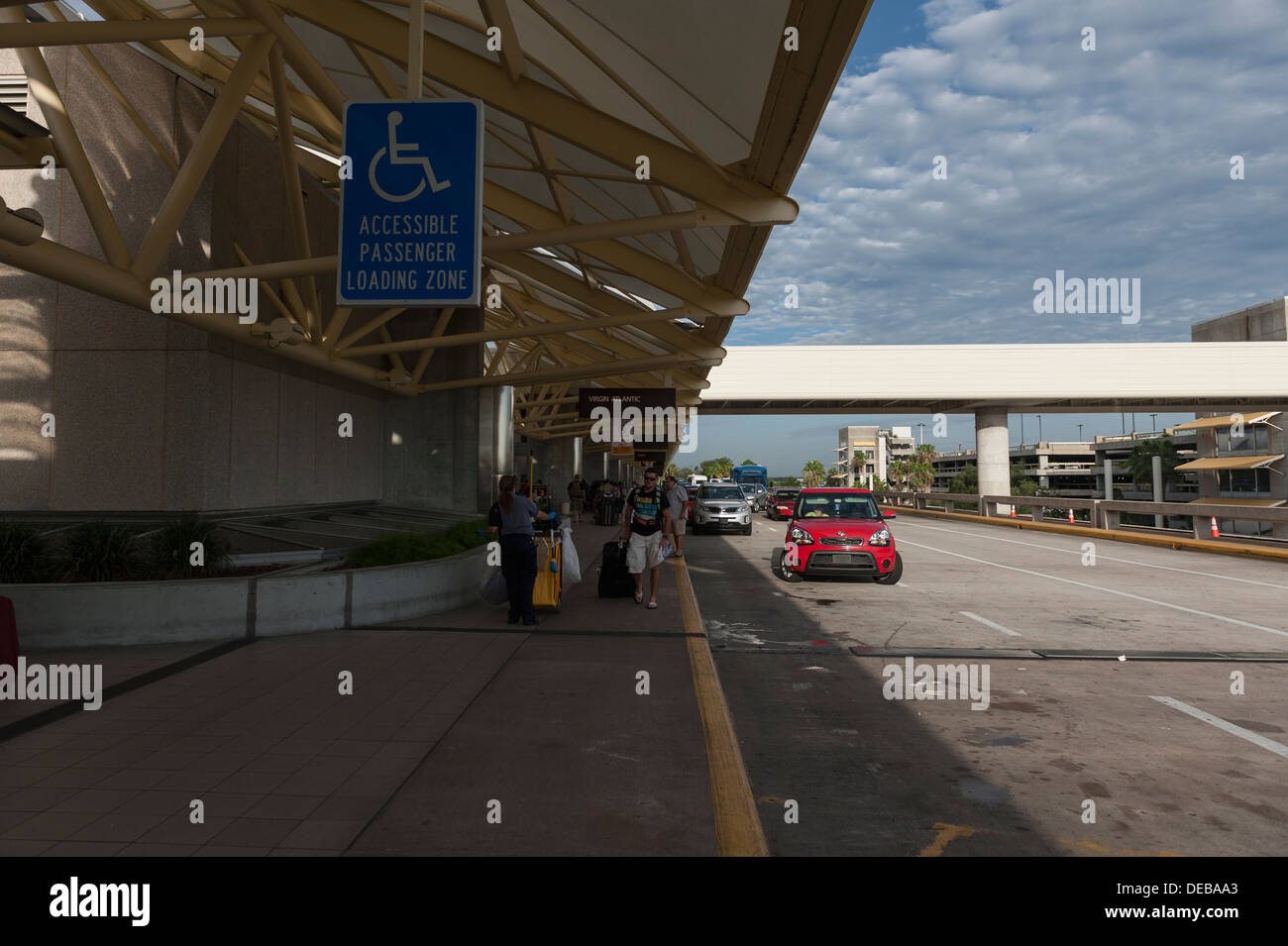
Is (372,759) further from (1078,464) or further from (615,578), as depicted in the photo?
(1078,464)

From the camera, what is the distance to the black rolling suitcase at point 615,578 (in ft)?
36.5

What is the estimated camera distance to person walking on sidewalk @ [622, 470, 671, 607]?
10.3 m

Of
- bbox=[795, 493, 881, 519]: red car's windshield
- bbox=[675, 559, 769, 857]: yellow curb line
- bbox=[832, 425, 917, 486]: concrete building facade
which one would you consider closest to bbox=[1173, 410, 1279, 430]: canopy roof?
bbox=[795, 493, 881, 519]: red car's windshield

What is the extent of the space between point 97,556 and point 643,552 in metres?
6.54

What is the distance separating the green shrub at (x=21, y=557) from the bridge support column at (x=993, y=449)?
43689mm

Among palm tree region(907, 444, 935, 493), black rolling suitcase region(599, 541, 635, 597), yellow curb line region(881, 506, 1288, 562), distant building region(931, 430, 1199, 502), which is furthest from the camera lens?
palm tree region(907, 444, 935, 493)

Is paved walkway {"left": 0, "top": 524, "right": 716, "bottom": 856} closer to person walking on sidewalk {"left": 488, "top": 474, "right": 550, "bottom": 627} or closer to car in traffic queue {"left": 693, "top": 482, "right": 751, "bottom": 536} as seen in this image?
person walking on sidewalk {"left": 488, "top": 474, "right": 550, "bottom": 627}

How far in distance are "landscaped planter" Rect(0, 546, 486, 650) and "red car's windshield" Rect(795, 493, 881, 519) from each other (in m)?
7.52

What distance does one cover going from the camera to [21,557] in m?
8.23

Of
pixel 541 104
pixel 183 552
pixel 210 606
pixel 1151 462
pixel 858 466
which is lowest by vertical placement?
pixel 210 606

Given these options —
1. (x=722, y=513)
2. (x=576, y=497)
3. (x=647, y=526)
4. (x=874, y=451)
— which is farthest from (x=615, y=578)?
(x=874, y=451)
